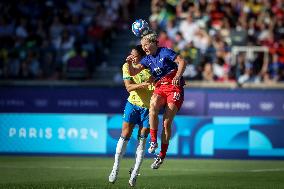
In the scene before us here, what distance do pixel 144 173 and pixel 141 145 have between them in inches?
125

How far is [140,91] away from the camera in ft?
51.4

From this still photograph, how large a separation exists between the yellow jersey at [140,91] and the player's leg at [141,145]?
150 mm

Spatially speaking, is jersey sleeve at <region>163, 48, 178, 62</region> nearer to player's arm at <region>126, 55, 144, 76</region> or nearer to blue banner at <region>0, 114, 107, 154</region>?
player's arm at <region>126, 55, 144, 76</region>

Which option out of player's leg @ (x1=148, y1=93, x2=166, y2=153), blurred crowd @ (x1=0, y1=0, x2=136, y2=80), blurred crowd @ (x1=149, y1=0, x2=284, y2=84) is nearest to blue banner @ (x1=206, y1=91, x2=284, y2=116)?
blurred crowd @ (x1=149, y1=0, x2=284, y2=84)

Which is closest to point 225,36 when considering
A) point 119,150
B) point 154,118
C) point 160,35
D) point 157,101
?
point 160,35

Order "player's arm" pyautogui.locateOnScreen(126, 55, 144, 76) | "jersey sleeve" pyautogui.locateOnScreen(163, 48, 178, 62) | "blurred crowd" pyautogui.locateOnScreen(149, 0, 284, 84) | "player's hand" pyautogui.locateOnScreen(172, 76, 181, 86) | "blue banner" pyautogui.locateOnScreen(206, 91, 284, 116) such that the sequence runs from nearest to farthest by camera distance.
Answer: "player's hand" pyautogui.locateOnScreen(172, 76, 181, 86), "jersey sleeve" pyautogui.locateOnScreen(163, 48, 178, 62), "player's arm" pyautogui.locateOnScreen(126, 55, 144, 76), "blue banner" pyautogui.locateOnScreen(206, 91, 284, 116), "blurred crowd" pyautogui.locateOnScreen(149, 0, 284, 84)

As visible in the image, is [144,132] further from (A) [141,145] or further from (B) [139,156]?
(B) [139,156]

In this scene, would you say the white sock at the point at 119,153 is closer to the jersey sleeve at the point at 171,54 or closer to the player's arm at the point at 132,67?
the player's arm at the point at 132,67

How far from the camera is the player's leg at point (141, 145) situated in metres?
15.2

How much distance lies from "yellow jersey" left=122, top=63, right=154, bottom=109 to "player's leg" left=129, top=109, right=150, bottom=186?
0.49 feet

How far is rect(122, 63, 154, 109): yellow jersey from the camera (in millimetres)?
15617

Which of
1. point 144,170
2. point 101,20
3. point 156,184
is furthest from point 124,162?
point 101,20

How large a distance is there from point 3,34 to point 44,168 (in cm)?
1154

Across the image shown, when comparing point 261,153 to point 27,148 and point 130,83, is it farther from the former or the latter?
point 130,83
